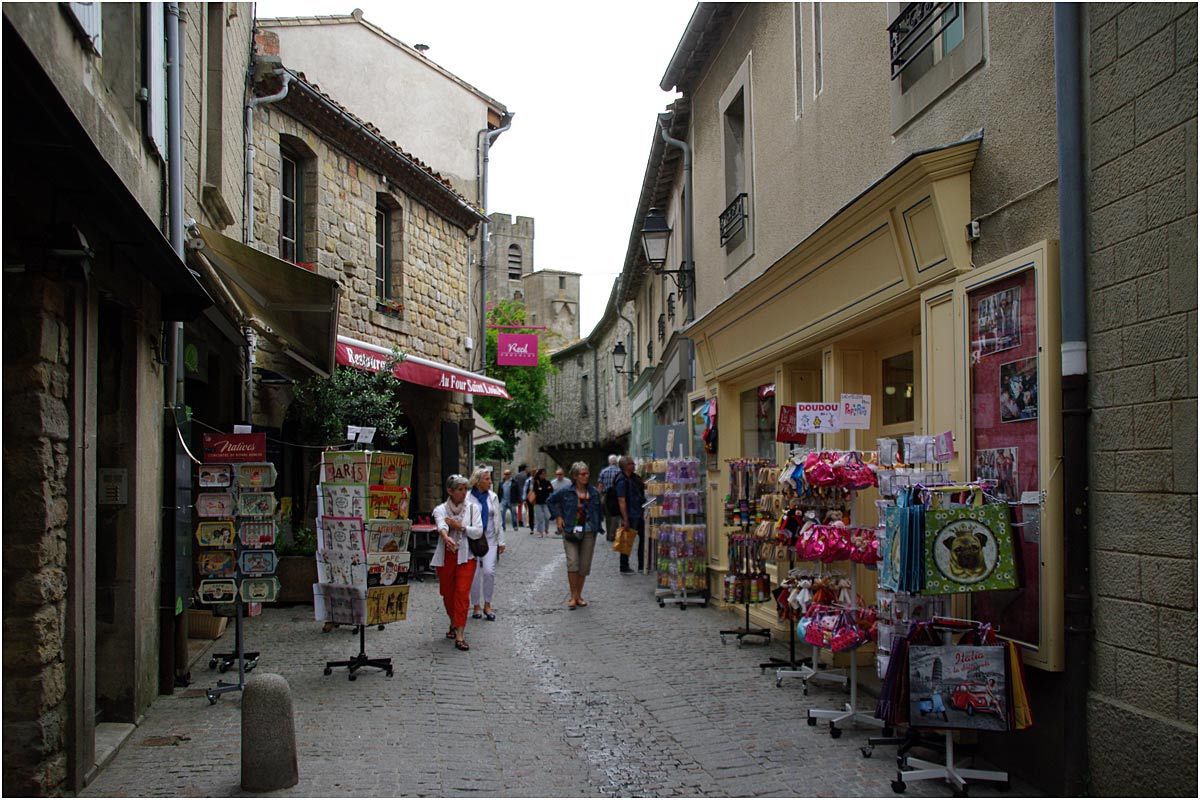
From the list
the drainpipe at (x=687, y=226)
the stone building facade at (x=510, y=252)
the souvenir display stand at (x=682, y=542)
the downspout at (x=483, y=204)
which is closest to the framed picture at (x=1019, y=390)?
the souvenir display stand at (x=682, y=542)

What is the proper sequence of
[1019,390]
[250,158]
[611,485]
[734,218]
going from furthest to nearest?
[611,485] < [250,158] < [734,218] < [1019,390]

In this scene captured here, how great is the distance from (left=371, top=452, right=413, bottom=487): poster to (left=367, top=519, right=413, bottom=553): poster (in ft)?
1.03

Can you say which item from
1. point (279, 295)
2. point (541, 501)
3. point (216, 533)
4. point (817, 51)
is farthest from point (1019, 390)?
point (541, 501)

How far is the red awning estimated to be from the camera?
13.3 metres

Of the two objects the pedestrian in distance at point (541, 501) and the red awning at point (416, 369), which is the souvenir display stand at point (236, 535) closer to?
the red awning at point (416, 369)

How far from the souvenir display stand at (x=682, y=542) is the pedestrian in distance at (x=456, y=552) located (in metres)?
3.19

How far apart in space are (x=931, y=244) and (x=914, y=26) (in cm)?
155

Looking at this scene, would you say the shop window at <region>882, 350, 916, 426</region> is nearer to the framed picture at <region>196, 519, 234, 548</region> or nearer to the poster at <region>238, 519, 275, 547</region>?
the poster at <region>238, 519, 275, 547</region>

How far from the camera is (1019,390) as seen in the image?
204 inches

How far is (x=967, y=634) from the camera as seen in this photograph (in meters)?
5.21

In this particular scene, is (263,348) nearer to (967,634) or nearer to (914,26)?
(914,26)

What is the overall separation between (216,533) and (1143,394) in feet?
20.0

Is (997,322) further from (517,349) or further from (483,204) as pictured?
(517,349)


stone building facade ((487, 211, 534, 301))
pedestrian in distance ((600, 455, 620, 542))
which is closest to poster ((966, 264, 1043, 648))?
pedestrian in distance ((600, 455, 620, 542))
